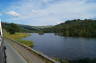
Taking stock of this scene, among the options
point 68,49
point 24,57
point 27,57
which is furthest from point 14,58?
point 68,49

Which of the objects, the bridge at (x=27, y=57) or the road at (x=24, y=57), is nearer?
the bridge at (x=27, y=57)

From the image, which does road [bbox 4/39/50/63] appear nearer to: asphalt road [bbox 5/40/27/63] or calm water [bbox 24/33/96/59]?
asphalt road [bbox 5/40/27/63]

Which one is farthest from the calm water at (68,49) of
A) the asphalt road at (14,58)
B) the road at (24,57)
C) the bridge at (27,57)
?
the bridge at (27,57)

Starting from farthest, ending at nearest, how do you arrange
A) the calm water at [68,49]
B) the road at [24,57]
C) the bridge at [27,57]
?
the calm water at [68,49] → the road at [24,57] → the bridge at [27,57]

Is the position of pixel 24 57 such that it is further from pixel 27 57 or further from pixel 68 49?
pixel 68 49

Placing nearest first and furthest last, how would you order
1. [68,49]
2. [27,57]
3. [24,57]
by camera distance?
[27,57] → [24,57] → [68,49]

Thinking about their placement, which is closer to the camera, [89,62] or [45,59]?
[45,59]

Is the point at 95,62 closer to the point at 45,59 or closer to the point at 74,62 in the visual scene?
the point at 74,62

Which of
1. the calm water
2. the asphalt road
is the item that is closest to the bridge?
the asphalt road

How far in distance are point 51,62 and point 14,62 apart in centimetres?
610

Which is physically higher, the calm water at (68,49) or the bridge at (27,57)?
the bridge at (27,57)

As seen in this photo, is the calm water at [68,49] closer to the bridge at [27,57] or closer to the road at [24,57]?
the road at [24,57]

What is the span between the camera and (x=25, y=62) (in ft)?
54.7

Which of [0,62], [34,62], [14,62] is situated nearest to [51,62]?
[34,62]
